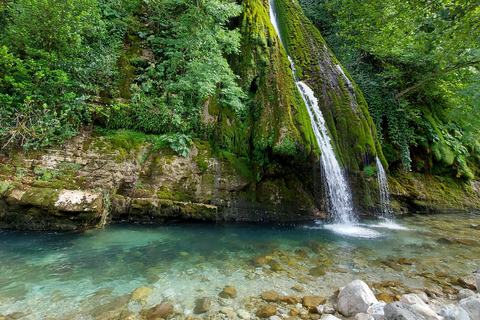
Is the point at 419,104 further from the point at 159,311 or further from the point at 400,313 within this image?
the point at 159,311

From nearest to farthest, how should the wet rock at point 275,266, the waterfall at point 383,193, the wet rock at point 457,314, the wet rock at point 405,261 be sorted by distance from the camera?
1. the wet rock at point 457,314
2. the wet rock at point 275,266
3. the wet rock at point 405,261
4. the waterfall at point 383,193

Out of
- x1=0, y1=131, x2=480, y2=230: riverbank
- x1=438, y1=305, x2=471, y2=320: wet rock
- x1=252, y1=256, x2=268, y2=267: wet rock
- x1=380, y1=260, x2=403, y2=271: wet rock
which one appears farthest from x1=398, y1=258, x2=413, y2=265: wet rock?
x1=0, y1=131, x2=480, y2=230: riverbank

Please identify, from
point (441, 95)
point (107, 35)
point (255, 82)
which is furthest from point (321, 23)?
point (107, 35)

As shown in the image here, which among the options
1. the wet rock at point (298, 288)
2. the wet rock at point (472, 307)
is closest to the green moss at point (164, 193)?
the wet rock at point (298, 288)

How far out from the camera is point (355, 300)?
2.62 metres

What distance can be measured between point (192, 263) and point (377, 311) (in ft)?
9.48

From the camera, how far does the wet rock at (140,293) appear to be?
2855 mm

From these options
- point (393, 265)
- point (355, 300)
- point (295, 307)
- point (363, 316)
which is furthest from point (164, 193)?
point (393, 265)

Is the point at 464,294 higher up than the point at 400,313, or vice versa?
the point at 400,313

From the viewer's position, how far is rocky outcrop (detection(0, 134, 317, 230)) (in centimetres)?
510

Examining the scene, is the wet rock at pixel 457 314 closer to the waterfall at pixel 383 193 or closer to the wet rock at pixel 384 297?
the wet rock at pixel 384 297

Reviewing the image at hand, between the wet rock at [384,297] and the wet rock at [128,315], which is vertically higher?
the wet rock at [128,315]

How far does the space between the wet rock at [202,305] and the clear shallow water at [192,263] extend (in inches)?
2.6

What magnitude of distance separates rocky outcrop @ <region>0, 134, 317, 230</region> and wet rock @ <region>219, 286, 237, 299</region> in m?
3.73
